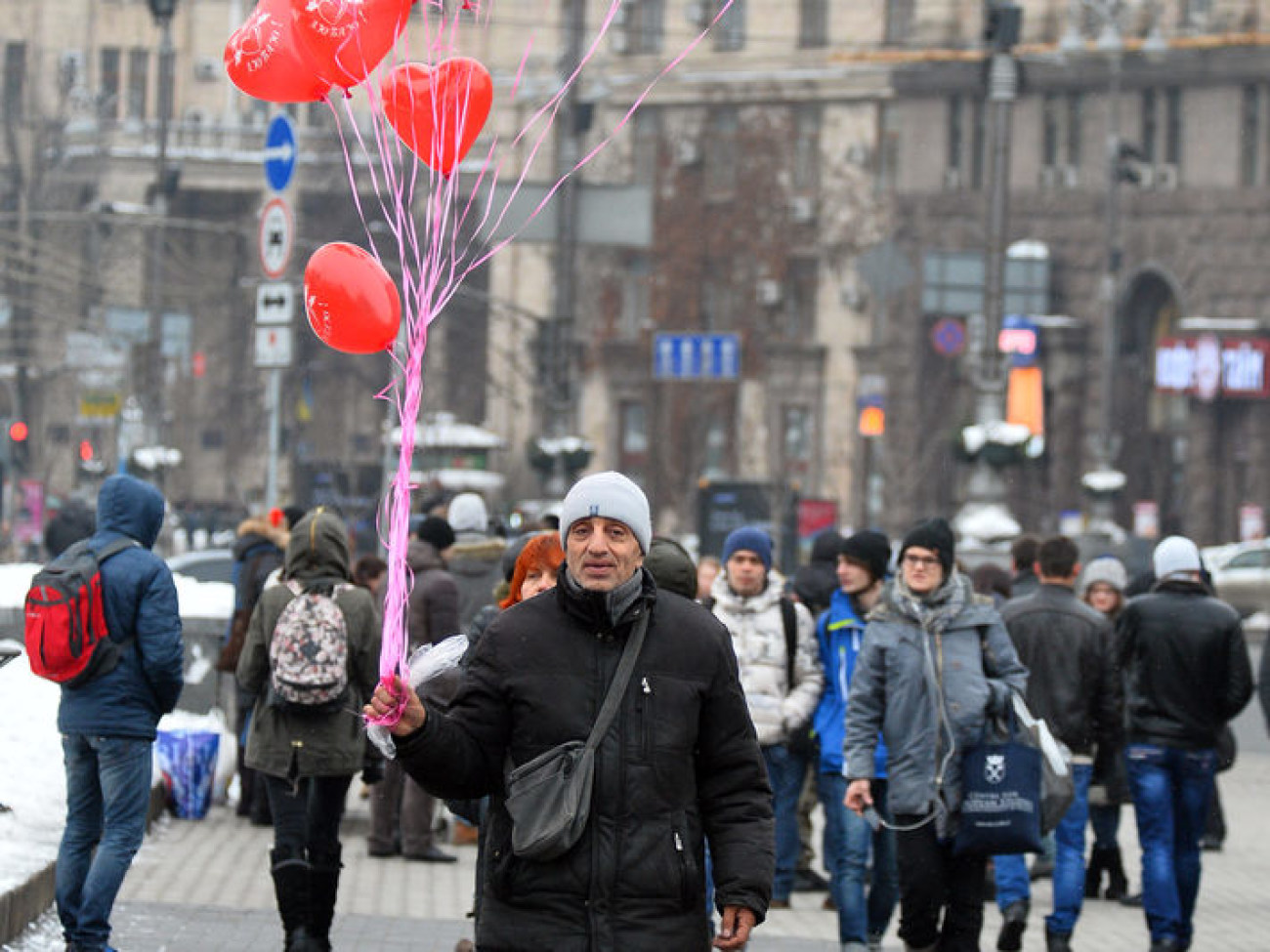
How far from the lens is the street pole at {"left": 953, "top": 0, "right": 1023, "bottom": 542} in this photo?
1061 inches

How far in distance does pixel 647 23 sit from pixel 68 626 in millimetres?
60004

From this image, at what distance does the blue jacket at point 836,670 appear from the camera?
11414mm

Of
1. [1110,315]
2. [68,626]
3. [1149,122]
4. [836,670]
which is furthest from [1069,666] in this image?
[1149,122]

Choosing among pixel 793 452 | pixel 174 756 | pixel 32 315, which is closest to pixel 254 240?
pixel 32 315

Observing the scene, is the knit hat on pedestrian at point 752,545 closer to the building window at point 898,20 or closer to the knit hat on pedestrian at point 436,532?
the knit hat on pedestrian at point 436,532

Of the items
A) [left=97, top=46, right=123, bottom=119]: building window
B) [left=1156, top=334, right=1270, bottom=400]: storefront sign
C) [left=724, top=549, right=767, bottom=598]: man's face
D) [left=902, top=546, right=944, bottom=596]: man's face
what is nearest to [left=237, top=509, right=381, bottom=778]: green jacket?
[left=724, top=549, right=767, bottom=598]: man's face

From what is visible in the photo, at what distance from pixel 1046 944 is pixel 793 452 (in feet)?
176

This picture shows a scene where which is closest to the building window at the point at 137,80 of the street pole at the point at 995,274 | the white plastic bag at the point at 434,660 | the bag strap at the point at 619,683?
the street pole at the point at 995,274

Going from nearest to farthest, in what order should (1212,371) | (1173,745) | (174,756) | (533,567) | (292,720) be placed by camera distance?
(533,567)
(292,720)
(1173,745)
(174,756)
(1212,371)

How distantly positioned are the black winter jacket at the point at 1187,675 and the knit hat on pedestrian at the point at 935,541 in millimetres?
2016

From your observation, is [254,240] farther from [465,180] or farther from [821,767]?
[821,767]

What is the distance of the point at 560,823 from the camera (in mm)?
5969

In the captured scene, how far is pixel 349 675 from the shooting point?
1052 centimetres

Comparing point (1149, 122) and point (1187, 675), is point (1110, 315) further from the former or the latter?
point (1187, 675)
